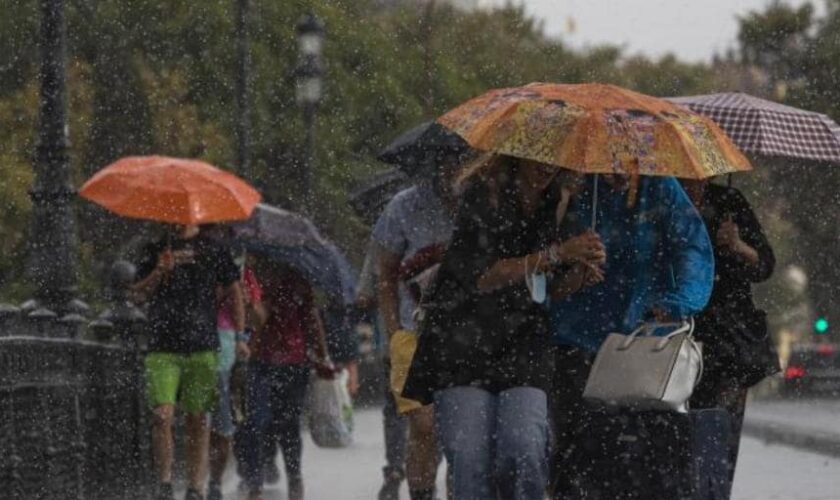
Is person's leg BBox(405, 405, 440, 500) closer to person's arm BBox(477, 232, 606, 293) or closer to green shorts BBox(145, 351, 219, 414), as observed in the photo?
person's arm BBox(477, 232, 606, 293)

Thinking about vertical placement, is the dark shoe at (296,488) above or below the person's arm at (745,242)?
below

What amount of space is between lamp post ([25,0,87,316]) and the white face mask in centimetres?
577

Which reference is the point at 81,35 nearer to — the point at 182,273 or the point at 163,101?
the point at 163,101

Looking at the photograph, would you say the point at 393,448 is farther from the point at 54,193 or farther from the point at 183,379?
the point at 54,193

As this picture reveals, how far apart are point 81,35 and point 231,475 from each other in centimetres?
1936

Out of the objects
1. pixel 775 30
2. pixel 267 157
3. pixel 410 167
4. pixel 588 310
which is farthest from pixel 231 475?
pixel 775 30

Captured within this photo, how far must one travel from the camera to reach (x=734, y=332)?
912 centimetres

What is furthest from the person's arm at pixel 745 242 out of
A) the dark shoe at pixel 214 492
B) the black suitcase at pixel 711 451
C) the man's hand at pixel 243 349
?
the dark shoe at pixel 214 492

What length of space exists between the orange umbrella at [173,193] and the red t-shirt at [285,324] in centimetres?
56

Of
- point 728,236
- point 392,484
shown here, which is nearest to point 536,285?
point 728,236

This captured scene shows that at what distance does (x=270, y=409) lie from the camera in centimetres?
1334

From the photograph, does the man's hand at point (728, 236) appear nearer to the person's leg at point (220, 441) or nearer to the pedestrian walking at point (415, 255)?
the pedestrian walking at point (415, 255)

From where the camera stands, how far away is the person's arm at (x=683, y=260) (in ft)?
25.7

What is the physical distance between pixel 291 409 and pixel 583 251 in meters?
6.18
